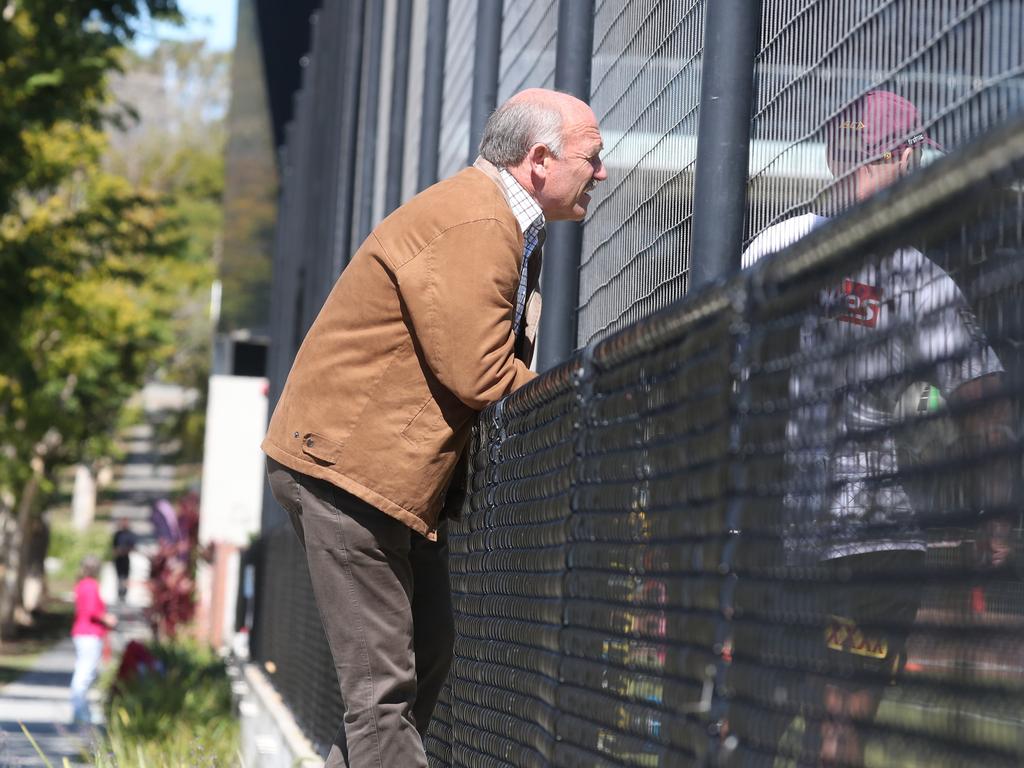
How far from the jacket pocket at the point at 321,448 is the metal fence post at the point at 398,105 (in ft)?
16.6

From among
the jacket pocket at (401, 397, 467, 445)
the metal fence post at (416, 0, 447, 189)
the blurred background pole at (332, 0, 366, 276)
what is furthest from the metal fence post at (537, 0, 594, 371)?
the blurred background pole at (332, 0, 366, 276)

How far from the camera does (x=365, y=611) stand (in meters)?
3.48

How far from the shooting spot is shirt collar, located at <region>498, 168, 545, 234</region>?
355cm

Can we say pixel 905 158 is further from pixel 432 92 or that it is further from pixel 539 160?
pixel 432 92

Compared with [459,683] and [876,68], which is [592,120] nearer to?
[876,68]

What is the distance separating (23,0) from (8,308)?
264cm

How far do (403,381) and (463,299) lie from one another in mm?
269

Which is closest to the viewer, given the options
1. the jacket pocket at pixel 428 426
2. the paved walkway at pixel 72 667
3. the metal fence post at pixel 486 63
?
the jacket pocket at pixel 428 426

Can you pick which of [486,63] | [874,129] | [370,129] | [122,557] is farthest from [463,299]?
[122,557]

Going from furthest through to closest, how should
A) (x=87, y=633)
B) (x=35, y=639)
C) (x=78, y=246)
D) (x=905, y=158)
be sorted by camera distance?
1. (x=35, y=639)
2. (x=78, y=246)
3. (x=87, y=633)
4. (x=905, y=158)

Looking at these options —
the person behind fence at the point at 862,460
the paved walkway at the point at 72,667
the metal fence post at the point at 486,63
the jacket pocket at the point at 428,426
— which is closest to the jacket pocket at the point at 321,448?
the jacket pocket at the point at 428,426

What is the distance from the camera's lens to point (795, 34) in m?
3.06

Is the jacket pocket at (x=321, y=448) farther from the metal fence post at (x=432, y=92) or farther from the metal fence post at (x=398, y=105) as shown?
the metal fence post at (x=398, y=105)

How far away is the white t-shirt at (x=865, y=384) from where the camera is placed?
1577mm
